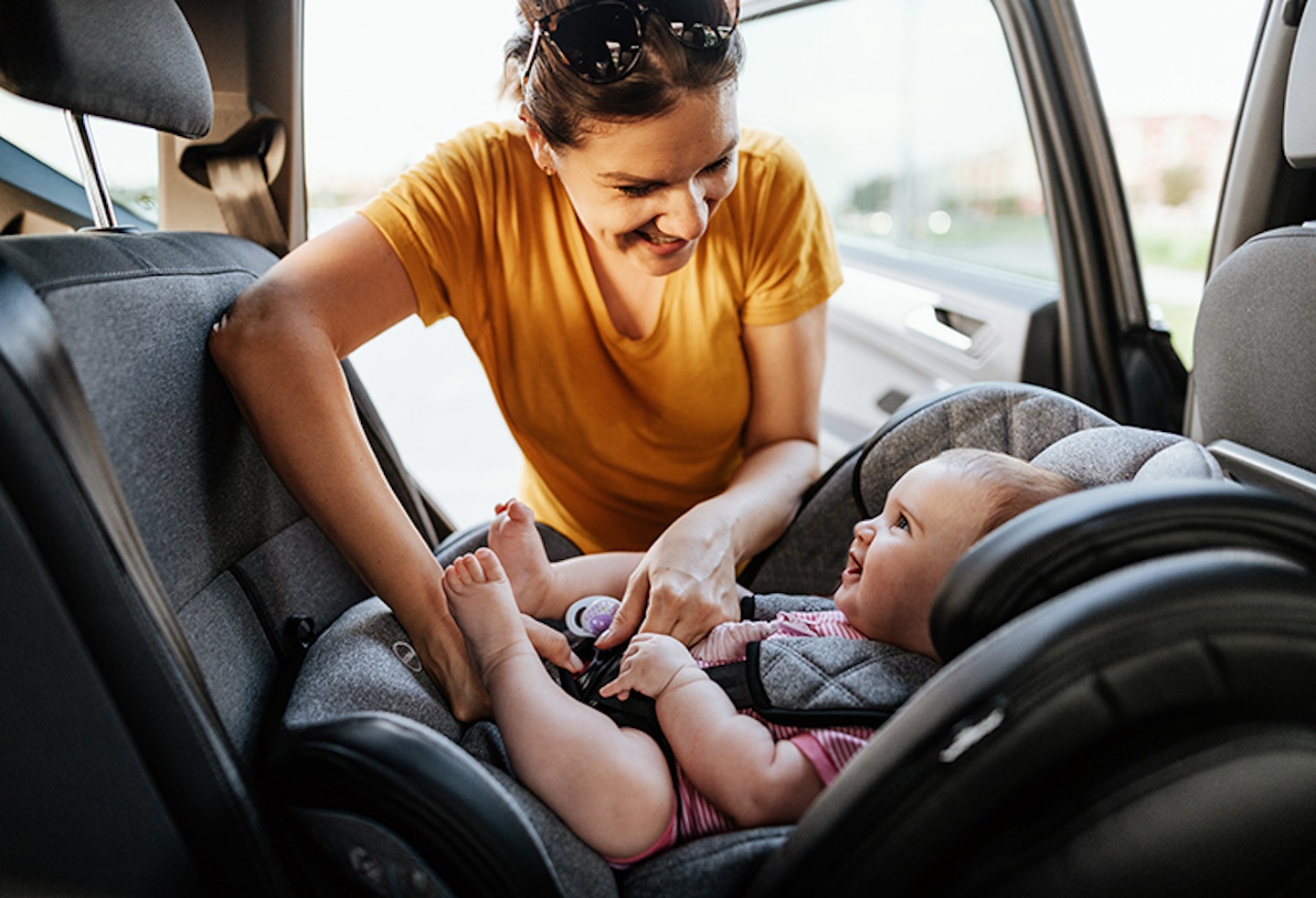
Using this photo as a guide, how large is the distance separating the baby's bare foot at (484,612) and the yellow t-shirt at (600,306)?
Answer: 445 mm

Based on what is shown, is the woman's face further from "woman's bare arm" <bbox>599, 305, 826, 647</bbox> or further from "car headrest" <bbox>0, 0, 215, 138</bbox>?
"car headrest" <bbox>0, 0, 215, 138</bbox>

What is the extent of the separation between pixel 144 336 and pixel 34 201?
1.15 m

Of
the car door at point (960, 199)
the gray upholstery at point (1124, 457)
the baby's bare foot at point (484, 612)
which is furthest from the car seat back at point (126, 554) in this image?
the car door at point (960, 199)

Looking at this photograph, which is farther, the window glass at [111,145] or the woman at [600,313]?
the window glass at [111,145]

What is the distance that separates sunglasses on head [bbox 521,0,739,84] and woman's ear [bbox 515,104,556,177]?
5.0 inches

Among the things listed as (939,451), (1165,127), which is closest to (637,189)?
(939,451)

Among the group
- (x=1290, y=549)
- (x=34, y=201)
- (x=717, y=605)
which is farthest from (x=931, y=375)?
(x=34, y=201)

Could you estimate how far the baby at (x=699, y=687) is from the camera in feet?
2.98

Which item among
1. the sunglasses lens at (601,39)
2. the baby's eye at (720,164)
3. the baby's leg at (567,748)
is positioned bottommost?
the baby's leg at (567,748)

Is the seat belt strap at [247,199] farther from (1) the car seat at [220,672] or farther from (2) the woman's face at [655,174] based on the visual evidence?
(2) the woman's face at [655,174]

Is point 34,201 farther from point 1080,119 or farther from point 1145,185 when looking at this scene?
point 1145,185

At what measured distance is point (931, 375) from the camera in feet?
9.08

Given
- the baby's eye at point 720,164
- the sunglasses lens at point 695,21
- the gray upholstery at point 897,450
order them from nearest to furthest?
the sunglasses lens at point 695,21, the baby's eye at point 720,164, the gray upholstery at point 897,450

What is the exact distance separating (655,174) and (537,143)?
22cm
